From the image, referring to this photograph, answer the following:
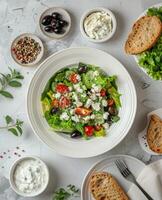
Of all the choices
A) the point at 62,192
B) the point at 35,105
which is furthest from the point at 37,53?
the point at 62,192

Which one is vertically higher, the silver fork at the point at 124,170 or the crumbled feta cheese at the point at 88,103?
the crumbled feta cheese at the point at 88,103

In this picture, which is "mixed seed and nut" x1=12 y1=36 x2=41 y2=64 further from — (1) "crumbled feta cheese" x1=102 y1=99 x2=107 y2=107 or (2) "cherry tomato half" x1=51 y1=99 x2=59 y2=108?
(1) "crumbled feta cheese" x1=102 y1=99 x2=107 y2=107

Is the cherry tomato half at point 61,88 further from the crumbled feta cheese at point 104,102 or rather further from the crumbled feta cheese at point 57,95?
the crumbled feta cheese at point 104,102

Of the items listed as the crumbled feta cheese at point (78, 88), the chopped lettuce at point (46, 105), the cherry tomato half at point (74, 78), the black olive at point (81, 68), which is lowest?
the chopped lettuce at point (46, 105)

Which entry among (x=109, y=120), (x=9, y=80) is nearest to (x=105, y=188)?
(x=109, y=120)

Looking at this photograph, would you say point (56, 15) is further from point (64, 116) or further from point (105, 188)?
point (105, 188)

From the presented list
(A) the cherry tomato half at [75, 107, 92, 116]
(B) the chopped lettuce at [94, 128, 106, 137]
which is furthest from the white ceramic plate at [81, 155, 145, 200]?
(A) the cherry tomato half at [75, 107, 92, 116]

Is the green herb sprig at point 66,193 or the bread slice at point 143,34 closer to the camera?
the bread slice at point 143,34

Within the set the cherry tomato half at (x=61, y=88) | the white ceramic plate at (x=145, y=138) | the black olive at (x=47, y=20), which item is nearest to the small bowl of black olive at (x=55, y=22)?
the black olive at (x=47, y=20)
